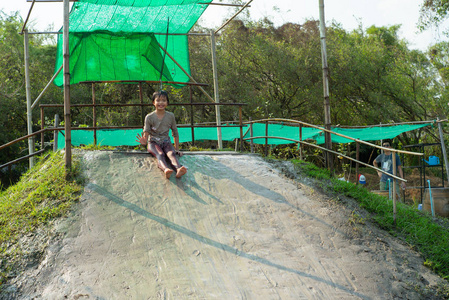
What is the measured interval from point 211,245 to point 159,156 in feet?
6.57

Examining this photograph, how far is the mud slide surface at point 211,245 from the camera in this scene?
436 centimetres

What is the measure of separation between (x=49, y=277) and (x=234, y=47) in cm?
1555

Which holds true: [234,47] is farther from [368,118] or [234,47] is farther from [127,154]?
[127,154]

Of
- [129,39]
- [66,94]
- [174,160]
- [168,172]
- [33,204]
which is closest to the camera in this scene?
[33,204]

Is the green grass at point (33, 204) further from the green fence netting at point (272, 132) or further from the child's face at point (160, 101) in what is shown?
the green fence netting at point (272, 132)

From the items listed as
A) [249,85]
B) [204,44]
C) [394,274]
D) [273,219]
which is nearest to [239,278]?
[273,219]

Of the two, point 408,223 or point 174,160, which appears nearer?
point 408,223

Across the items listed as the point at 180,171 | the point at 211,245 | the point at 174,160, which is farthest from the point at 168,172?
the point at 211,245

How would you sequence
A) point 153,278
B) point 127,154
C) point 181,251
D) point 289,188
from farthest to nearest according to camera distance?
1. point 127,154
2. point 289,188
3. point 181,251
4. point 153,278

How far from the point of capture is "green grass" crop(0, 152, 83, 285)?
4839 millimetres

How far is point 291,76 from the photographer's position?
17859mm

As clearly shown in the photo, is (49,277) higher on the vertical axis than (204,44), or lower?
lower

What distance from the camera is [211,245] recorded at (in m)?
4.98

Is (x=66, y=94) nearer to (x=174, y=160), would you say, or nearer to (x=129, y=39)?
(x=174, y=160)
